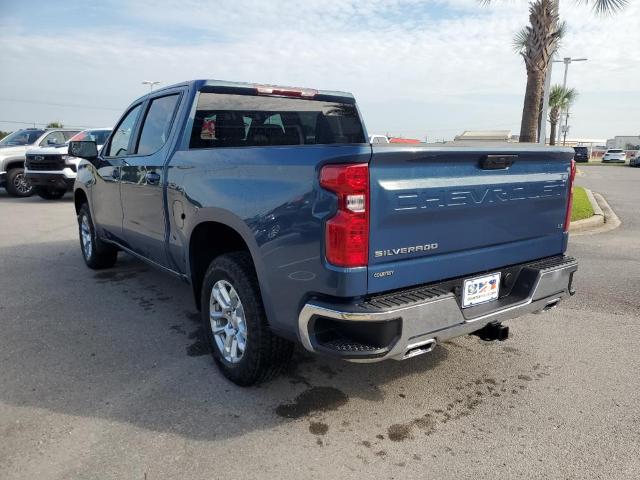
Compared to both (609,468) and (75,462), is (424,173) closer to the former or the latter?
(609,468)

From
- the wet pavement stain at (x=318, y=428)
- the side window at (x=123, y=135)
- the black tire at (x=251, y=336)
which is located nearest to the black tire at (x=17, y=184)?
the side window at (x=123, y=135)

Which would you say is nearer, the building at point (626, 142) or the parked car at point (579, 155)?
the parked car at point (579, 155)

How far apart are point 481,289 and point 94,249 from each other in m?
4.66

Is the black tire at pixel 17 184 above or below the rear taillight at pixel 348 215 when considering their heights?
below

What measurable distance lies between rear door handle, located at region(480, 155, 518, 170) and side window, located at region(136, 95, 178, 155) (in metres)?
2.48

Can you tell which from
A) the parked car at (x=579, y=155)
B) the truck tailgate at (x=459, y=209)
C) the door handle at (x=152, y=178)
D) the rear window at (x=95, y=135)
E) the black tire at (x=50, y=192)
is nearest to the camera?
the truck tailgate at (x=459, y=209)

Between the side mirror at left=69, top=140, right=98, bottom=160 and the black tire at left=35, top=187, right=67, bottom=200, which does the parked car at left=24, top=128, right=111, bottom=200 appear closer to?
the black tire at left=35, top=187, right=67, bottom=200

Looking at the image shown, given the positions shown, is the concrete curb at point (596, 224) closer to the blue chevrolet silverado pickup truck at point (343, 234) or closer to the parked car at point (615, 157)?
the blue chevrolet silverado pickup truck at point (343, 234)

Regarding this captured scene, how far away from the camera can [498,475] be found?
8.09ft

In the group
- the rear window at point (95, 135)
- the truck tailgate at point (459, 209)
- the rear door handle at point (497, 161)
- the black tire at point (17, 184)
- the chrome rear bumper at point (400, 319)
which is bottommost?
the black tire at point (17, 184)

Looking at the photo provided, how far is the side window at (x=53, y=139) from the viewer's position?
45.9 feet

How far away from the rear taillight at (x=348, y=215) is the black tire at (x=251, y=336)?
30.1 inches

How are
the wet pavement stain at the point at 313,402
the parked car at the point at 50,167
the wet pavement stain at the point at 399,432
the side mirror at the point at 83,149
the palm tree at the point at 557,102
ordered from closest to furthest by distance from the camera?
the wet pavement stain at the point at 399,432
the wet pavement stain at the point at 313,402
the side mirror at the point at 83,149
the parked car at the point at 50,167
the palm tree at the point at 557,102

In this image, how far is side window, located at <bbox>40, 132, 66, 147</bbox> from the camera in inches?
551
